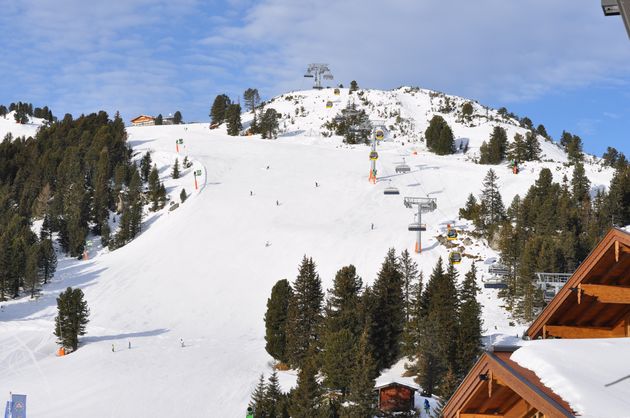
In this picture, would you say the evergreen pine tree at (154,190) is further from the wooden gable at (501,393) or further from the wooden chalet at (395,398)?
the wooden gable at (501,393)

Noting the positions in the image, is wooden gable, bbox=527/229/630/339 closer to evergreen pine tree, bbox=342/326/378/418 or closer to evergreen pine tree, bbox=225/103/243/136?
evergreen pine tree, bbox=342/326/378/418

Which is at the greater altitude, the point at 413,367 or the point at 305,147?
the point at 305,147

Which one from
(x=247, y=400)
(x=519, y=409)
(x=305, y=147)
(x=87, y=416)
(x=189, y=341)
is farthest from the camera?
(x=305, y=147)

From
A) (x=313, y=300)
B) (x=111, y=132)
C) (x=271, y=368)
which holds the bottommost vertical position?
(x=271, y=368)

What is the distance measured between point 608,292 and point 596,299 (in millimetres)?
572

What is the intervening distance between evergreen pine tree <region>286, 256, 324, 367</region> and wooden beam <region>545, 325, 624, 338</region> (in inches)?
1200

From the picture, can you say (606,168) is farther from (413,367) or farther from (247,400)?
(247,400)

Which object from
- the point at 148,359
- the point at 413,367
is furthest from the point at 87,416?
the point at 413,367

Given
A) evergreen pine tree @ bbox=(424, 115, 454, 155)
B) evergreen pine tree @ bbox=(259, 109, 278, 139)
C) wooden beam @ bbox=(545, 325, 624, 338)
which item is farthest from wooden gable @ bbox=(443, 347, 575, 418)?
evergreen pine tree @ bbox=(259, 109, 278, 139)

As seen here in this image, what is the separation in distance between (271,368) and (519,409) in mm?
36458

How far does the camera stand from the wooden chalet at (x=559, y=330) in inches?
264

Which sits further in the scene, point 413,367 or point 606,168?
point 606,168

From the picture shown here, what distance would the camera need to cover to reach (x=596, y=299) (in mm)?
9695

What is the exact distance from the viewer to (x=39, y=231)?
280 feet
